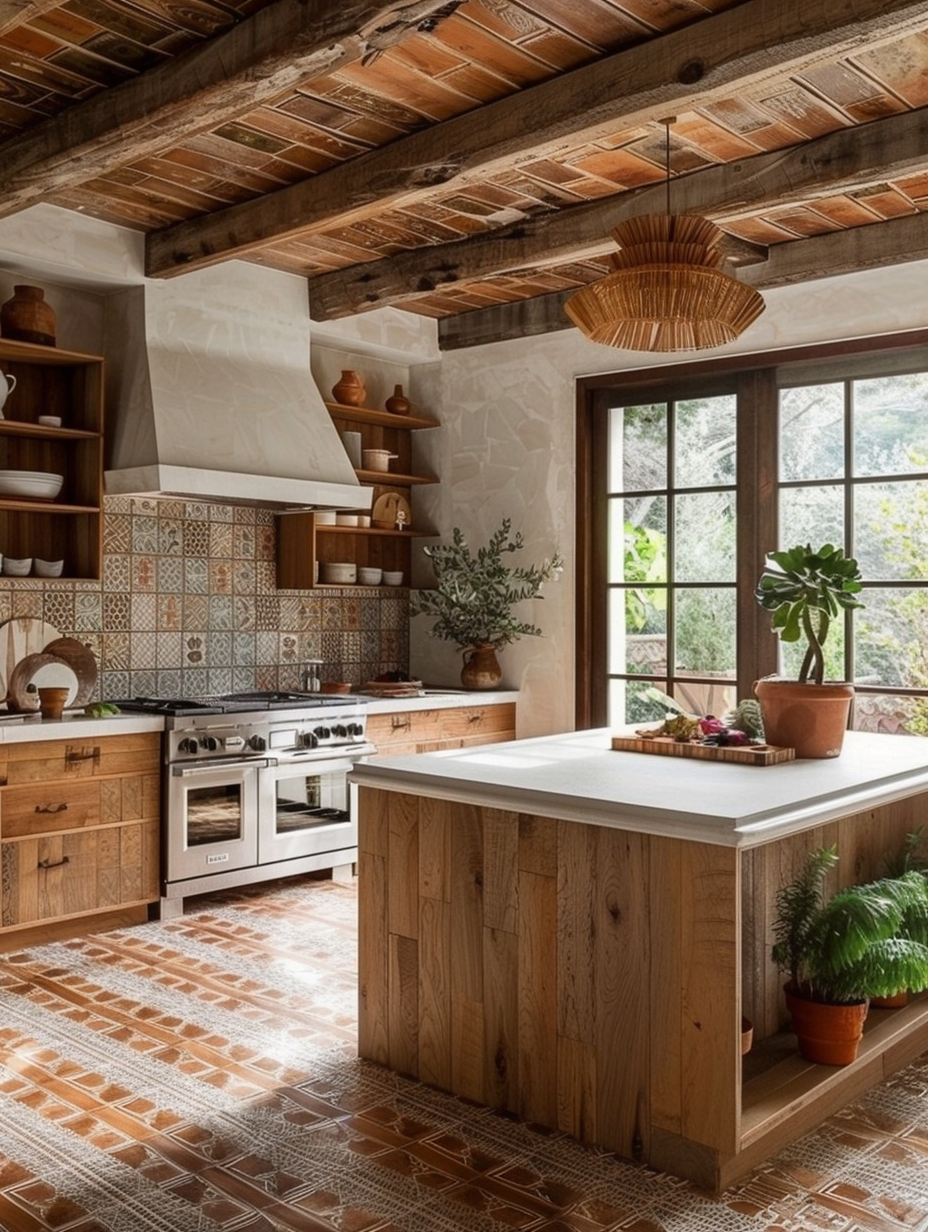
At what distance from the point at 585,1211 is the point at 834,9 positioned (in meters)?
2.87

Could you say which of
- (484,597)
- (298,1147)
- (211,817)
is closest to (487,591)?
(484,597)

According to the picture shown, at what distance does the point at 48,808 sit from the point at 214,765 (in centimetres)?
72

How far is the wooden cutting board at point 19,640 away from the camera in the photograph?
15.9 feet

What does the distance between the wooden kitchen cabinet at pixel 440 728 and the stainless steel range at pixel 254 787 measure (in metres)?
0.16

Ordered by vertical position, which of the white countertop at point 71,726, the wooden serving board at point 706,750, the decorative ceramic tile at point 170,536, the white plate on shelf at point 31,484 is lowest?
the white countertop at point 71,726

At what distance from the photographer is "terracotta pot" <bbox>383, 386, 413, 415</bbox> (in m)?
6.43

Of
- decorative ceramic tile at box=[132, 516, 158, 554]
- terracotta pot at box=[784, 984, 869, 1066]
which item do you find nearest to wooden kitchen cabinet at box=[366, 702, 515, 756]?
decorative ceramic tile at box=[132, 516, 158, 554]

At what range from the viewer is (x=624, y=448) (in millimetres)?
5984

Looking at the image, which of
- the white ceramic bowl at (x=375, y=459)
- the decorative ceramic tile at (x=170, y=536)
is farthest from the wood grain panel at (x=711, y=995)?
the white ceramic bowl at (x=375, y=459)

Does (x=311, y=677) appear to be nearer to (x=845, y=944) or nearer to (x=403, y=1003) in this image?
(x=403, y=1003)

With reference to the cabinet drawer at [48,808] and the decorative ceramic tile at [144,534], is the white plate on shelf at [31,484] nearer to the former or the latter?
the decorative ceramic tile at [144,534]

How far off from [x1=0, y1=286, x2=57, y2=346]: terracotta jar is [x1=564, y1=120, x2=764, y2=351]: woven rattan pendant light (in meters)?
2.64

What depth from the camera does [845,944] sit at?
9.45 feet

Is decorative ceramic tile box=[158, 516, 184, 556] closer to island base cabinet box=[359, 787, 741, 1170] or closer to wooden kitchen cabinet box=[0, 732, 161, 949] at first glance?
wooden kitchen cabinet box=[0, 732, 161, 949]
